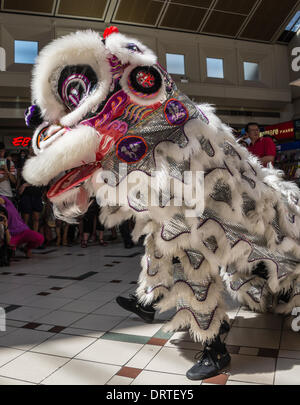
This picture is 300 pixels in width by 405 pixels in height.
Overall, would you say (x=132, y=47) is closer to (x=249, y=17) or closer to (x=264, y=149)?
(x=264, y=149)

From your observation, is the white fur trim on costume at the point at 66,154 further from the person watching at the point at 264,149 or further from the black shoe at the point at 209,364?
the person watching at the point at 264,149

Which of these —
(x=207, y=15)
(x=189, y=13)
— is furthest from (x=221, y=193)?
(x=207, y=15)

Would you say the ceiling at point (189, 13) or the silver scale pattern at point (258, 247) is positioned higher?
the ceiling at point (189, 13)

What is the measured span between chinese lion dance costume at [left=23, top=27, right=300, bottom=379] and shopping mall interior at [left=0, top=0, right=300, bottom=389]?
0.34 meters

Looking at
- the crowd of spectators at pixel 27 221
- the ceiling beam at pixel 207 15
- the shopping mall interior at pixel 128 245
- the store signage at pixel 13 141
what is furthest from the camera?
the store signage at pixel 13 141

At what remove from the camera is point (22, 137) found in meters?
11.4

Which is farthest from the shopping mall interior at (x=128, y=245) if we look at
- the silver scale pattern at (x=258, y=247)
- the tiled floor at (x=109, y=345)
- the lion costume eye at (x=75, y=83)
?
the lion costume eye at (x=75, y=83)

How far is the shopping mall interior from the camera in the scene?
1774 mm

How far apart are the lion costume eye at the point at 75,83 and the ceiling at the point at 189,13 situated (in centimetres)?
945

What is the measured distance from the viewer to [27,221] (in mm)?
5750

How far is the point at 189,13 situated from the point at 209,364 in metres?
11.0

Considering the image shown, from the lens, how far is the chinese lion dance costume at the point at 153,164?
145 cm

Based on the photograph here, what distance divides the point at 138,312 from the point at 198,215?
1115 mm

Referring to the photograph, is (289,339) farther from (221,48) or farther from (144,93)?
(221,48)
